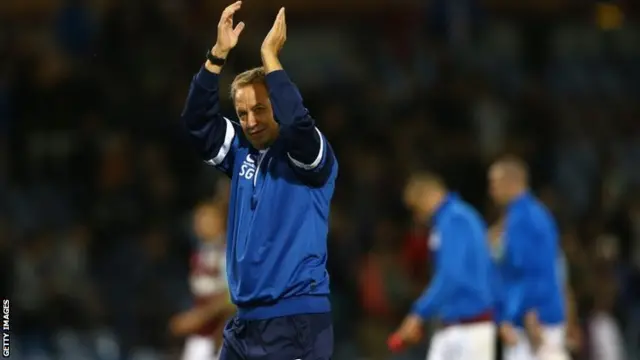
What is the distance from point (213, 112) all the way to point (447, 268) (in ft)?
13.9

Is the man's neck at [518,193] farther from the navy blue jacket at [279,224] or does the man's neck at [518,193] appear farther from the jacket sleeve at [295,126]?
the jacket sleeve at [295,126]

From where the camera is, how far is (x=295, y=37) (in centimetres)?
1936

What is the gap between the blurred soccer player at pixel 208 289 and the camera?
11.9 meters

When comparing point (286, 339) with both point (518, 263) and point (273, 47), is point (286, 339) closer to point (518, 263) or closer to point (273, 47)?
point (273, 47)

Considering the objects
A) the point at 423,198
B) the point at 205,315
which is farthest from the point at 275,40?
the point at 205,315

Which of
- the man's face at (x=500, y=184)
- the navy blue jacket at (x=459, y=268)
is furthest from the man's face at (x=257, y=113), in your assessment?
the man's face at (x=500, y=184)

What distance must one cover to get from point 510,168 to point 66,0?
25.7ft

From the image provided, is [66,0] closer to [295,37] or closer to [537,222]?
[295,37]

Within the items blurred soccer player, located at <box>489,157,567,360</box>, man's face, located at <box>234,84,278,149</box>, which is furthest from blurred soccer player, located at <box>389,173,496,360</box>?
man's face, located at <box>234,84,278,149</box>

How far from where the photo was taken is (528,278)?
11.8 metres

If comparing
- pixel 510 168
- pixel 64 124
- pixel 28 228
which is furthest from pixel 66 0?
pixel 510 168

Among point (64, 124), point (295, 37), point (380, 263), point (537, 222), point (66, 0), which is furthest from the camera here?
point (295, 37)

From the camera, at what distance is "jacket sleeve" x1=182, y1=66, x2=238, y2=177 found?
7016 mm

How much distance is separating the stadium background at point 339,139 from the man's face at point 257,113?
827cm
